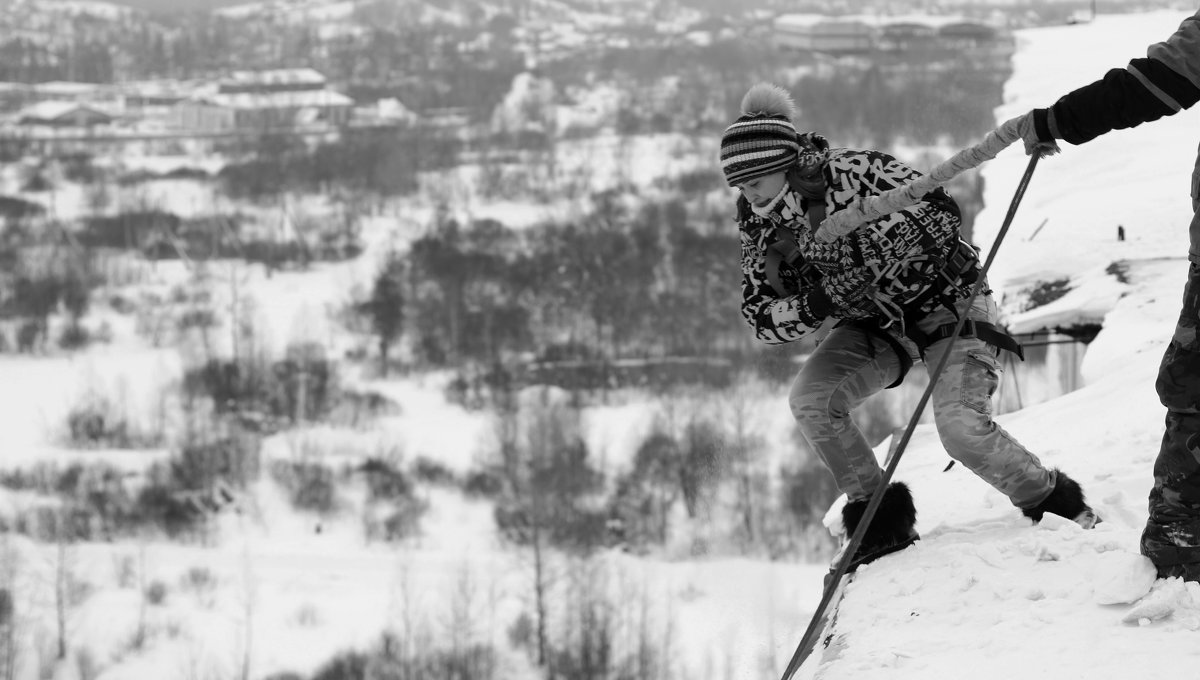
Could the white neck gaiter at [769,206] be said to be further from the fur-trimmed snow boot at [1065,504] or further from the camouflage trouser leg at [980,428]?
the fur-trimmed snow boot at [1065,504]

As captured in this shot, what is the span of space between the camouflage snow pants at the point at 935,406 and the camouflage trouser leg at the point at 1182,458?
63 centimetres

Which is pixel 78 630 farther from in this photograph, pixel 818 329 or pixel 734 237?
pixel 734 237

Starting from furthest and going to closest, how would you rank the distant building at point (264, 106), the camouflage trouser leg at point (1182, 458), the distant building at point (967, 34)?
the distant building at point (264, 106), the distant building at point (967, 34), the camouflage trouser leg at point (1182, 458)

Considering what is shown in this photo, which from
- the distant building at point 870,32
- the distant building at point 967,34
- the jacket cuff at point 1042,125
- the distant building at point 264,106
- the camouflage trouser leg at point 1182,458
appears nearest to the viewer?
the camouflage trouser leg at point 1182,458

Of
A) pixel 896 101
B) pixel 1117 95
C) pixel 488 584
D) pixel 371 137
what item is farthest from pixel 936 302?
pixel 371 137

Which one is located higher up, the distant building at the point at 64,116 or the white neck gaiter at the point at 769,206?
the distant building at the point at 64,116

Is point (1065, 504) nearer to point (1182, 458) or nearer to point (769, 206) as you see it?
point (1182, 458)

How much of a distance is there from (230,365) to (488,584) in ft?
51.9

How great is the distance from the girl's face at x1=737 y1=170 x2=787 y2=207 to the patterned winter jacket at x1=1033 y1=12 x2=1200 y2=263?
2.74 feet

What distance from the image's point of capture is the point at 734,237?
49844 mm

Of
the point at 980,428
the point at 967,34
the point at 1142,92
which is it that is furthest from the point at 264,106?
the point at 1142,92

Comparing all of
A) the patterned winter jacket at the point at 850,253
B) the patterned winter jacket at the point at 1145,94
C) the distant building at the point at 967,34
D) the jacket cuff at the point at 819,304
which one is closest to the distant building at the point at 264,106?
the distant building at the point at 967,34

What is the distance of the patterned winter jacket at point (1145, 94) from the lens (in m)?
2.86

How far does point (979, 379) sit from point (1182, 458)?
75 centimetres
